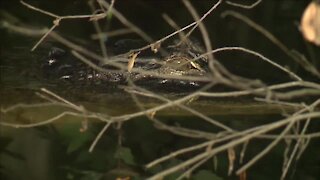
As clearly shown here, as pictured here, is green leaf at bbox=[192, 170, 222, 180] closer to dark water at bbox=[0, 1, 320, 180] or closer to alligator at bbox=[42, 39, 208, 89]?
dark water at bbox=[0, 1, 320, 180]

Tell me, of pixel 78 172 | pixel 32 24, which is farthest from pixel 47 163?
pixel 32 24

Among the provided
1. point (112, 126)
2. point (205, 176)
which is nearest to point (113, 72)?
point (112, 126)

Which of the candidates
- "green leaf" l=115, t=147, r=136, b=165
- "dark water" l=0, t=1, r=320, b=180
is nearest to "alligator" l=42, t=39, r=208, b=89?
"dark water" l=0, t=1, r=320, b=180

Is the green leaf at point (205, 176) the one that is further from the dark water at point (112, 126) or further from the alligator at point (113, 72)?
the alligator at point (113, 72)

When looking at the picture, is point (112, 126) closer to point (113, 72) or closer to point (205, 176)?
point (113, 72)

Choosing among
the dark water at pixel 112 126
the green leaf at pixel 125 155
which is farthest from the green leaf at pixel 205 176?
the green leaf at pixel 125 155

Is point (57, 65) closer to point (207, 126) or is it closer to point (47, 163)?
point (47, 163)
